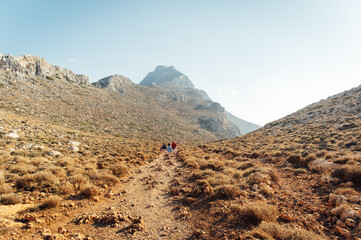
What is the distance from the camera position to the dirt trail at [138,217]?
5.07 m

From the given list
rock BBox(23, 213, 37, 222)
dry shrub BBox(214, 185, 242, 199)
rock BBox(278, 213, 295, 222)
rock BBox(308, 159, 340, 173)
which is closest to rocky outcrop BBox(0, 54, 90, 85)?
rock BBox(23, 213, 37, 222)

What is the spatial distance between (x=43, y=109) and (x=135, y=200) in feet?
145

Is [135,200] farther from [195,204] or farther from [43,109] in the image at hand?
[43,109]

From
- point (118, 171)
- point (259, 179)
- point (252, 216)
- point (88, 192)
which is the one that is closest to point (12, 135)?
point (118, 171)

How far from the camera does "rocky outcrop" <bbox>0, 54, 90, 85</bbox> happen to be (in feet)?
151

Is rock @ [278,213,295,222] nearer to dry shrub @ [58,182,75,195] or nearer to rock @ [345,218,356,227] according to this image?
rock @ [345,218,356,227]

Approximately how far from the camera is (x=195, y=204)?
725 cm

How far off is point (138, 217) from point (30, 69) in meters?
72.9

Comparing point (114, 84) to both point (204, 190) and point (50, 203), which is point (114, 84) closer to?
point (50, 203)

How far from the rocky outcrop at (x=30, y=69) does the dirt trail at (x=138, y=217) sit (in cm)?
5911

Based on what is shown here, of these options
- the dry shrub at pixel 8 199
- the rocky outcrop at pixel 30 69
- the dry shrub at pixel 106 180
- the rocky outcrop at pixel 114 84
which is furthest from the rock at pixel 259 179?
the rocky outcrop at pixel 114 84

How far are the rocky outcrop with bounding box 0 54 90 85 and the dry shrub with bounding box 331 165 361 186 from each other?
67.6 meters

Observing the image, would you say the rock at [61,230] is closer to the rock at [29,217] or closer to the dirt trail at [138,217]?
the dirt trail at [138,217]

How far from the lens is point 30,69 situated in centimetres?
5441
